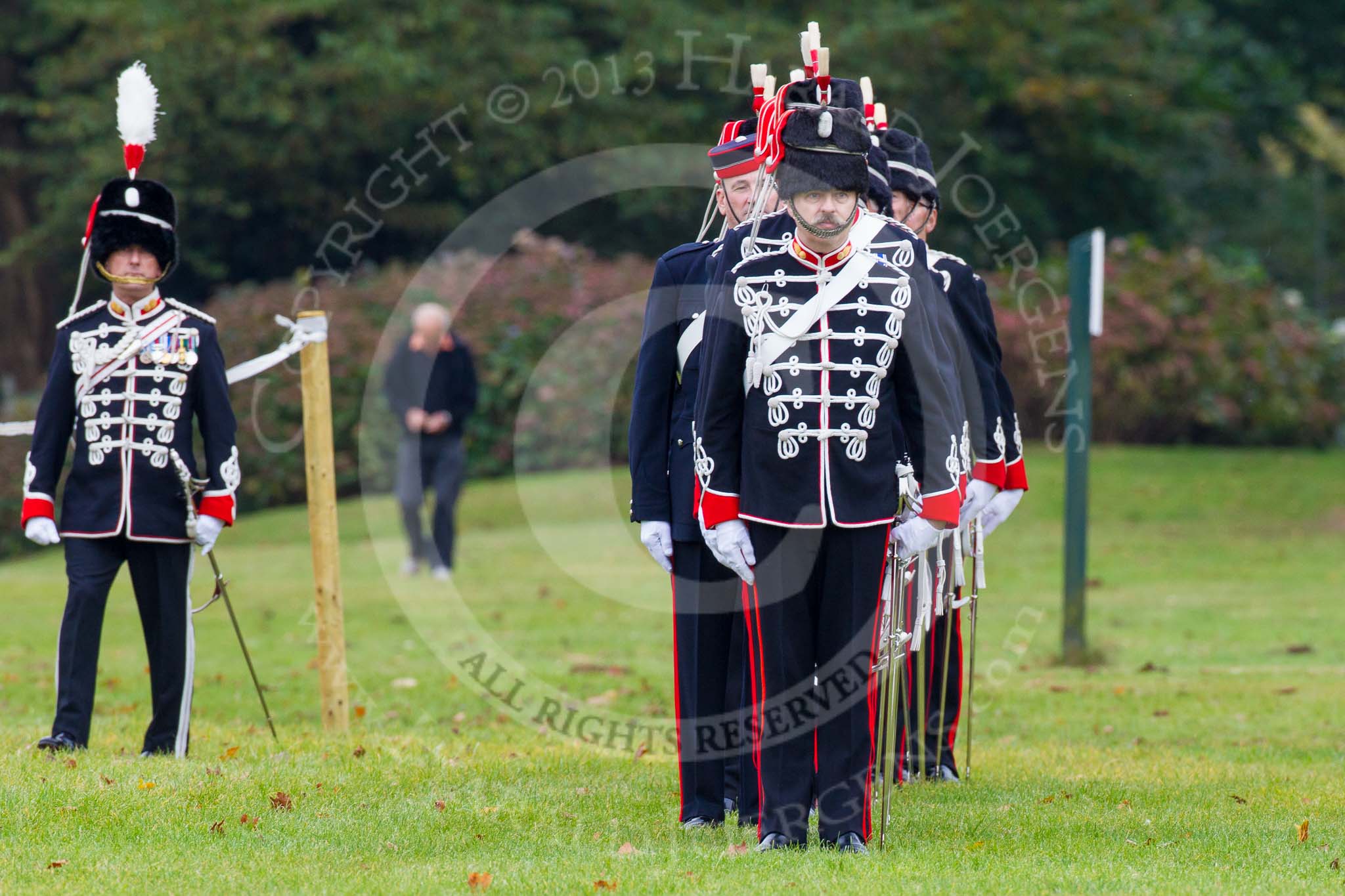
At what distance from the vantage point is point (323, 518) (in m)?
7.27

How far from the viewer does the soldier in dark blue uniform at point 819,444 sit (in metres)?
4.78

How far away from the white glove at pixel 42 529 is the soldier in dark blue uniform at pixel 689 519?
2.35 metres

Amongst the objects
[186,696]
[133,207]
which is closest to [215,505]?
[186,696]

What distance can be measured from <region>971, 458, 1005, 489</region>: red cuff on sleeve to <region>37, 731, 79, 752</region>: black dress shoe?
3616 mm

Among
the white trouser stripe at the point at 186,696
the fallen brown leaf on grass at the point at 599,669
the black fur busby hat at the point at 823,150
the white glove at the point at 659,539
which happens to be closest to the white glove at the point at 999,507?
the white glove at the point at 659,539

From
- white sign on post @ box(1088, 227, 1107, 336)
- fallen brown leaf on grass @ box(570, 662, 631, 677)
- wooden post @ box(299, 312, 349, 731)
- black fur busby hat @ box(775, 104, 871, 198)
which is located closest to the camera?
black fur busby hat @ box(775, 104, 871, 198)

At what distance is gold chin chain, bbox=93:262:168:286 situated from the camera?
645 cm

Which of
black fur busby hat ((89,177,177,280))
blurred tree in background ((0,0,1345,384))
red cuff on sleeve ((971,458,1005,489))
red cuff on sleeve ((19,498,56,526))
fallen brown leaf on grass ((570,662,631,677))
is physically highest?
blurred tree in background ((0,0,1345,384))

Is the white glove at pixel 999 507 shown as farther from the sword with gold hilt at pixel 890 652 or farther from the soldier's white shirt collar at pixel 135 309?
the soldier's white shirt collar at pixel 135 309

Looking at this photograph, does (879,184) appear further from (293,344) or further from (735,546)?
(293,344)

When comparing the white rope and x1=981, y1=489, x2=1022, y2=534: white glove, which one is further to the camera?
the white rope

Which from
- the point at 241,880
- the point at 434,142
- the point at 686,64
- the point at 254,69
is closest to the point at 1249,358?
the point at 686,64

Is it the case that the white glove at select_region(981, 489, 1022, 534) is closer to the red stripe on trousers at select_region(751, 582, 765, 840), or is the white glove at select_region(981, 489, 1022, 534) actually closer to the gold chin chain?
the red stripe on trousers at select_region(751, 582, 765, 840)

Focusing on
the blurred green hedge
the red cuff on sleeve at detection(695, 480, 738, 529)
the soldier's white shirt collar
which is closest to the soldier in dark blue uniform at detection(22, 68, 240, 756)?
the soldier's white shirt collar
